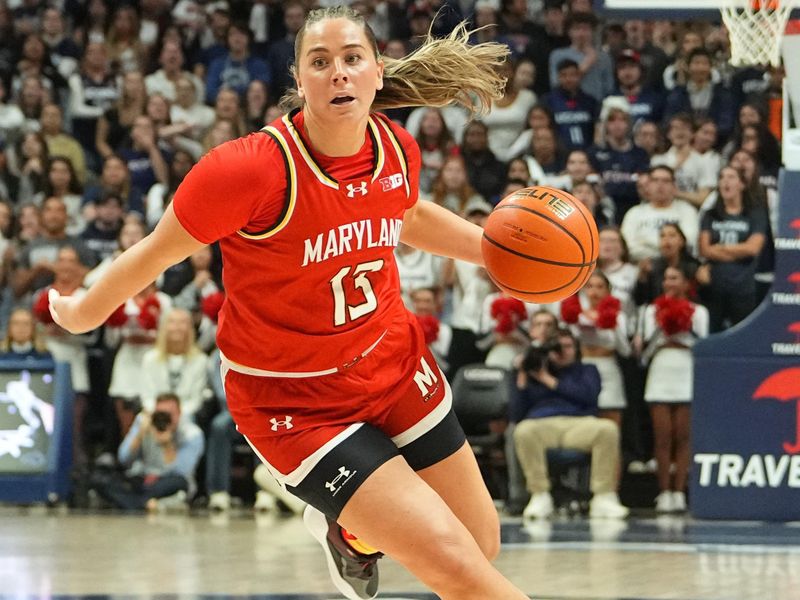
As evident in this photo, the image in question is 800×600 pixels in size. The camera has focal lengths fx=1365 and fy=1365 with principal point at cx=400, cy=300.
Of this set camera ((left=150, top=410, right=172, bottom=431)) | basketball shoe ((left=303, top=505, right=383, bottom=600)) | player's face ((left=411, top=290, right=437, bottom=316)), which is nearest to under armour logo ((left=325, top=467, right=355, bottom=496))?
basketball shoe ((left=303, top=505, right=383, bottom=600))

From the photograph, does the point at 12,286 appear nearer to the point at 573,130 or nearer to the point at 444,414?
the point at 573,130

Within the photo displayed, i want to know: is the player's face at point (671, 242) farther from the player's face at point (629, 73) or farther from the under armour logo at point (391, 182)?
the under armour logo at point (391, 182)

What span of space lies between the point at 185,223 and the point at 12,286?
7.76 m

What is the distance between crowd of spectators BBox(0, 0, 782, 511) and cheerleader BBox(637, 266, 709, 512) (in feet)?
0.05

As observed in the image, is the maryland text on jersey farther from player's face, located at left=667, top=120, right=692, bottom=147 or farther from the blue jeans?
player's face, located at left=667, top=120, right=692, bottom=147

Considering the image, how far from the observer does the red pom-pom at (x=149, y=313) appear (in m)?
10.4

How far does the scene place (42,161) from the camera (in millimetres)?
12156

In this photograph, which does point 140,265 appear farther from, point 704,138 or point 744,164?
point 704,138

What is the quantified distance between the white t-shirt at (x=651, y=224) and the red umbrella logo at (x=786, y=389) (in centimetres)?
164

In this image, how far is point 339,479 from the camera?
3.91m

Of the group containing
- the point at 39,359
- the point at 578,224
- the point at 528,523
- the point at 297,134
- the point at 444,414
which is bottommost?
the point at 528,523

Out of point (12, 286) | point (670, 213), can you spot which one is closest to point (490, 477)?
point (670, 213)

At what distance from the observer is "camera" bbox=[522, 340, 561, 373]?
31.4 ft

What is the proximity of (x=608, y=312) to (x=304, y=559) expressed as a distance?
3129 mm
